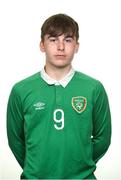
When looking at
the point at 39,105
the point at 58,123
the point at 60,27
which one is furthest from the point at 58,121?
the point at 60,27

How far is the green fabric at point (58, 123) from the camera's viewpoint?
1695mm

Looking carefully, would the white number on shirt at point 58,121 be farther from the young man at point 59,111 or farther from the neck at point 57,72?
the neck at point 57,72

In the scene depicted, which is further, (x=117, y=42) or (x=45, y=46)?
(x=117, y=42)

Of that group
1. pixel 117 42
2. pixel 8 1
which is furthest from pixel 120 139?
pixel 8 1

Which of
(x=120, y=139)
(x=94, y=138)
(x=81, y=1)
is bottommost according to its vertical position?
(x=120, y=139)

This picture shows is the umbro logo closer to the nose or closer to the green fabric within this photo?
the green fabric

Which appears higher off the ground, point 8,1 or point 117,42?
point 8,1

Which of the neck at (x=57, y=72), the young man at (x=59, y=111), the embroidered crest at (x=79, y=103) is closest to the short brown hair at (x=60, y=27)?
the young man at (x=59, y=111)

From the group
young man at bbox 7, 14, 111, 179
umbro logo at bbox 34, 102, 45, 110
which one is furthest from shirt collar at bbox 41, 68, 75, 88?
umbro logo at bbox 34, 102, 45, 110

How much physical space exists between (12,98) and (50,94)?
0.69 feet

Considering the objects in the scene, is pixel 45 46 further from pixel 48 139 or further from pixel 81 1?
pixel 81 1

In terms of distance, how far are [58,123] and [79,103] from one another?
134mm

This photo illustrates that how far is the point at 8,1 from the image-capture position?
7.82 feet

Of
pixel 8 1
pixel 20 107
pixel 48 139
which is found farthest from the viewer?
pixel 8 1
